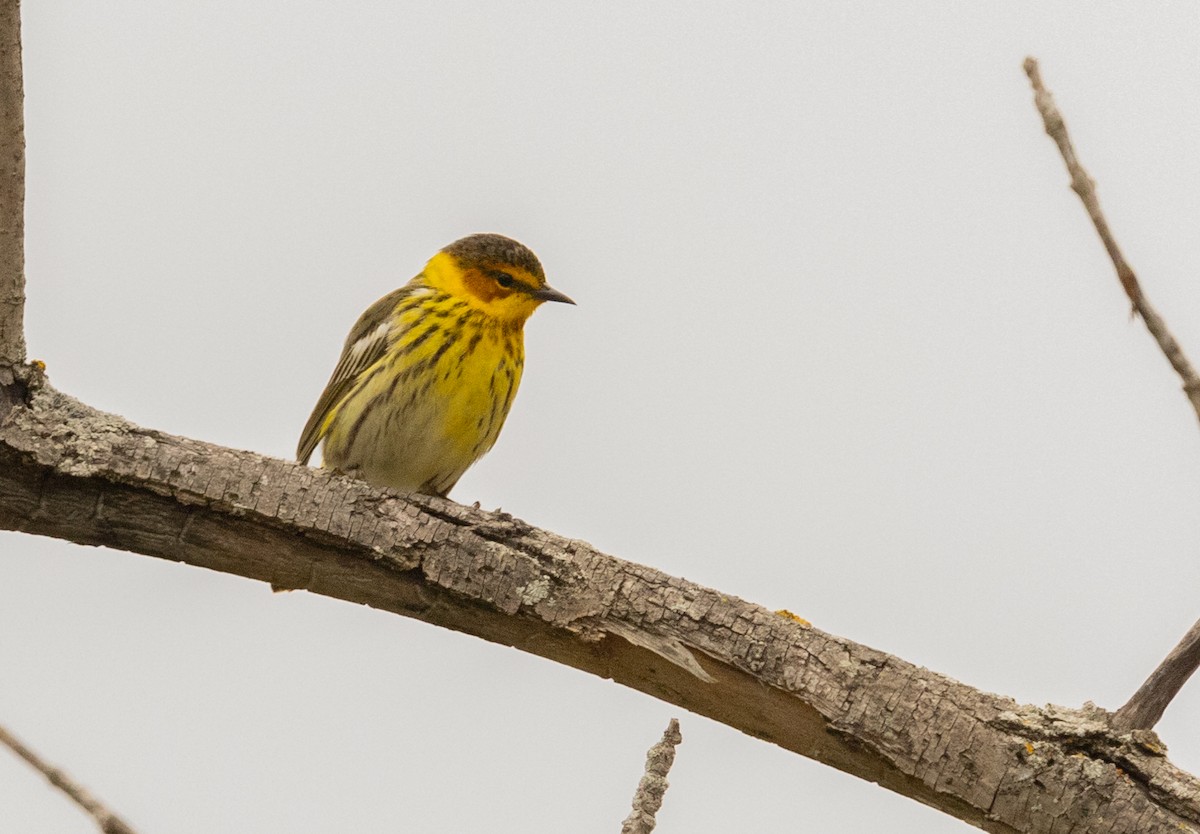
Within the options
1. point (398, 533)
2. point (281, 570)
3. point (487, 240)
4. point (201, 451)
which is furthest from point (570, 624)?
Answer: point (487, 240)

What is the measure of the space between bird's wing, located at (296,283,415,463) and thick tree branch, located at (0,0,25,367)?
2.26m

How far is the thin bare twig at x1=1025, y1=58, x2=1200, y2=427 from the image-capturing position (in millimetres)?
1694

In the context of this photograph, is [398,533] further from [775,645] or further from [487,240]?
[487,240]

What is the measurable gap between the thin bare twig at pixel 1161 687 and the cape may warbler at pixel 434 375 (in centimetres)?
314

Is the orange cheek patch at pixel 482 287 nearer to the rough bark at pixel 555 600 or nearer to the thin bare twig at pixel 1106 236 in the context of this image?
the rough bark at pixel 555 600

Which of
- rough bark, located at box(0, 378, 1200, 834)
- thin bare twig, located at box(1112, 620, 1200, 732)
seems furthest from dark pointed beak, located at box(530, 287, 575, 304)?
thin bare twig, located at box(1112, 620, 1200, 732)

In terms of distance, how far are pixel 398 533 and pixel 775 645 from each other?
1.12 meters

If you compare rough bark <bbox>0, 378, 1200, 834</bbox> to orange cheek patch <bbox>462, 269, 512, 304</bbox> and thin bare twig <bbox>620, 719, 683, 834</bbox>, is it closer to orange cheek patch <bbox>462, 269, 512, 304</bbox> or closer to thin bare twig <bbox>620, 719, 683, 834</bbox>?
thin bare twig <bbox>620, 719, 683, 834</bbox>

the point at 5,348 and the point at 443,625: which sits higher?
the point at 5,348

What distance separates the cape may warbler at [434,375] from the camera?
5.74m

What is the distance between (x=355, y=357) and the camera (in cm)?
623

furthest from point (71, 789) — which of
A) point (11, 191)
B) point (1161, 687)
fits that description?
point (1161, 687)

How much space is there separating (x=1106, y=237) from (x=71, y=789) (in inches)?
59.7

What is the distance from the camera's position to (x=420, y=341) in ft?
19.3
